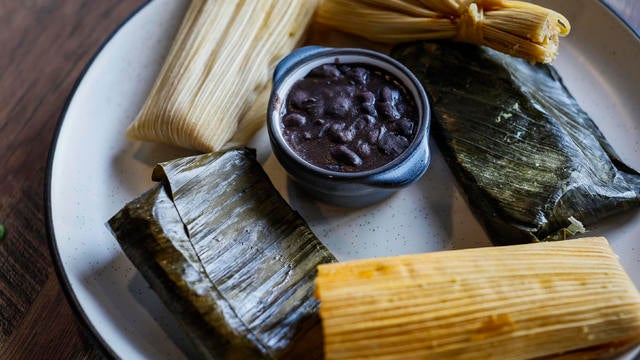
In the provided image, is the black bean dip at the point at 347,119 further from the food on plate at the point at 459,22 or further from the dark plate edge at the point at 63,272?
the dark plate edge at the point at 63,272

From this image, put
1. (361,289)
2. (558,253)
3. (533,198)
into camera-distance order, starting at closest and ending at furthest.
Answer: (361,289)
(558,253)
(533,198)

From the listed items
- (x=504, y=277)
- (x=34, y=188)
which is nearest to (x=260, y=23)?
(x=34, y=188)

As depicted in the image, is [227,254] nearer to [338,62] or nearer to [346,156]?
[346,156]

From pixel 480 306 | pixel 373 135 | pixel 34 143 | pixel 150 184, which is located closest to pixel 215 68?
pixel 150 184

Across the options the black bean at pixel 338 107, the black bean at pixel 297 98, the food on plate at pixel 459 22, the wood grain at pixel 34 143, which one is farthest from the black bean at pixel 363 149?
the wood grain at pixel 34 143

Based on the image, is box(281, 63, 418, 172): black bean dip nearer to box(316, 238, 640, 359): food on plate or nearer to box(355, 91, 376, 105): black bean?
box(355, 91, 376, 105): black bean

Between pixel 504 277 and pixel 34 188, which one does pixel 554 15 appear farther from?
pixel 34 188
